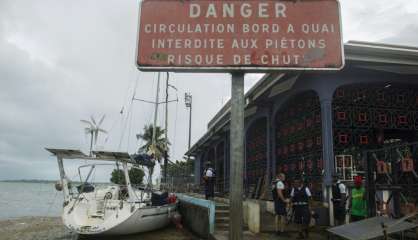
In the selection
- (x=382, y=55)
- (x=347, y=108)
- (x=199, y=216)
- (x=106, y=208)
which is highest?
(x=382, y=55)

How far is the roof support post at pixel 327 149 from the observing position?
11516 mm

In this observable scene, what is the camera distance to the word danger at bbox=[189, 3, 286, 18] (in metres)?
5.48

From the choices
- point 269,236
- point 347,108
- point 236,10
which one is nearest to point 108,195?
point 269,236

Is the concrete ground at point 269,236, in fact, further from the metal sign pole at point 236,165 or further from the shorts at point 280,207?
the metal sign pole at point 236,165

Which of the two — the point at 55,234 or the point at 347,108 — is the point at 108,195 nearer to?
the point at 55,234

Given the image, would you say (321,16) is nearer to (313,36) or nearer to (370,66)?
(313,36)

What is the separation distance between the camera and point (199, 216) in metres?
12.2

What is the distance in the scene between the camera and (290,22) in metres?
5.42

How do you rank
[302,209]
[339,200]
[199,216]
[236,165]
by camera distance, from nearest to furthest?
[236,165]
[302,209]
[339,200]
[199,216]

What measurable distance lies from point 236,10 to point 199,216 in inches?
325

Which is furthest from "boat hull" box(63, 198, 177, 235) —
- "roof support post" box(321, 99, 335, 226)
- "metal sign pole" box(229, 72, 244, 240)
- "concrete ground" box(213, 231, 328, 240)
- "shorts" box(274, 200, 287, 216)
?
"metal sign pole" box(229, 72, 244, 240)

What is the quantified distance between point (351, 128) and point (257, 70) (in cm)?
800

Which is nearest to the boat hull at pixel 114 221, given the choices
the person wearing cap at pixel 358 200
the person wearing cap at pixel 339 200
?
the person wearing cap at pixel 339 200

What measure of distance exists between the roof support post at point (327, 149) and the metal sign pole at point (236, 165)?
7136 millimetres
